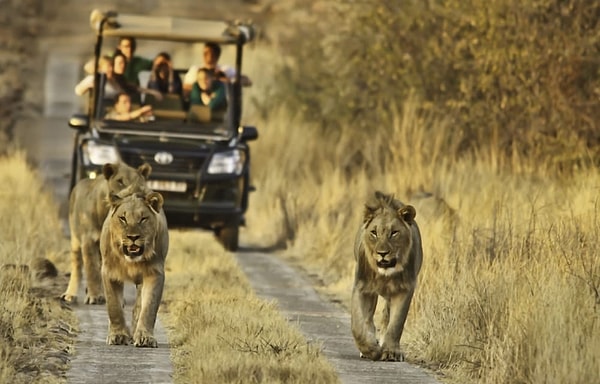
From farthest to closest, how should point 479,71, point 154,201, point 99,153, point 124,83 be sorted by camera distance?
point 479,71, point 124,83, point 99,153, point 154,201

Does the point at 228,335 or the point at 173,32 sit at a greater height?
the point at 173,32

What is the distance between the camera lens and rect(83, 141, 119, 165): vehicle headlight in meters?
18.0

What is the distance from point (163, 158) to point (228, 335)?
710 cm

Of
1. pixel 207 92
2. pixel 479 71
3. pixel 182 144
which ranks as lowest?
pixel 182 144

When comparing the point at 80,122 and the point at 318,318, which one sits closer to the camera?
the point at 318,318

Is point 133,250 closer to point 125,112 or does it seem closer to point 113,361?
point 113,361

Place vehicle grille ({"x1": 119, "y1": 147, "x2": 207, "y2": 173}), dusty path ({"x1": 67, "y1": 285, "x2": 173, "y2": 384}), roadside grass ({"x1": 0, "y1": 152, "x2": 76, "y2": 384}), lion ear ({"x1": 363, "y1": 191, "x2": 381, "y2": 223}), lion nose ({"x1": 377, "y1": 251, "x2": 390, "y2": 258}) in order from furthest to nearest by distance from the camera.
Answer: vehicle grille ({"x1": 119, "y1": 147, "x2": 207, "y2": 173}) → lion ear ({"x1": 363, "y1": 191, "x2": 381, "y2": 223}) → lion nose ({"x1": 377, "y1": 251, "x2": 390, "y2": 258}) → roadside grass ({"x1": 0, "y1": 152, "x2": 76, "y2": 384}) → dusty path ({"x1": 67, "y1": 285, "x2": 173, "y2": 384})

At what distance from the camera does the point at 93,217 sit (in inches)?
548

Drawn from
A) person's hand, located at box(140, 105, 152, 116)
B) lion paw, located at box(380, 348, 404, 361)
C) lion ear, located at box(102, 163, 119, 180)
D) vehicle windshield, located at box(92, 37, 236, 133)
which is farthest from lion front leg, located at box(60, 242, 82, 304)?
person's hand, located at box(140, 105, 152, 116)

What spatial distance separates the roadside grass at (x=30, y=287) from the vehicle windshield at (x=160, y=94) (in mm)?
1259

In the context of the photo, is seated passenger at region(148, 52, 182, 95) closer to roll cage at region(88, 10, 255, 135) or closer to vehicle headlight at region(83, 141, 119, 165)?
roll cage at region(88, 10, 255, 135)

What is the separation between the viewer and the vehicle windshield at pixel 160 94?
732 inches

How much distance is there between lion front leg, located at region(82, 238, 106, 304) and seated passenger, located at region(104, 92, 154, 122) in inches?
186

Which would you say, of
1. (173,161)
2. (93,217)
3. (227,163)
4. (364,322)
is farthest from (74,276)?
(227,163)
